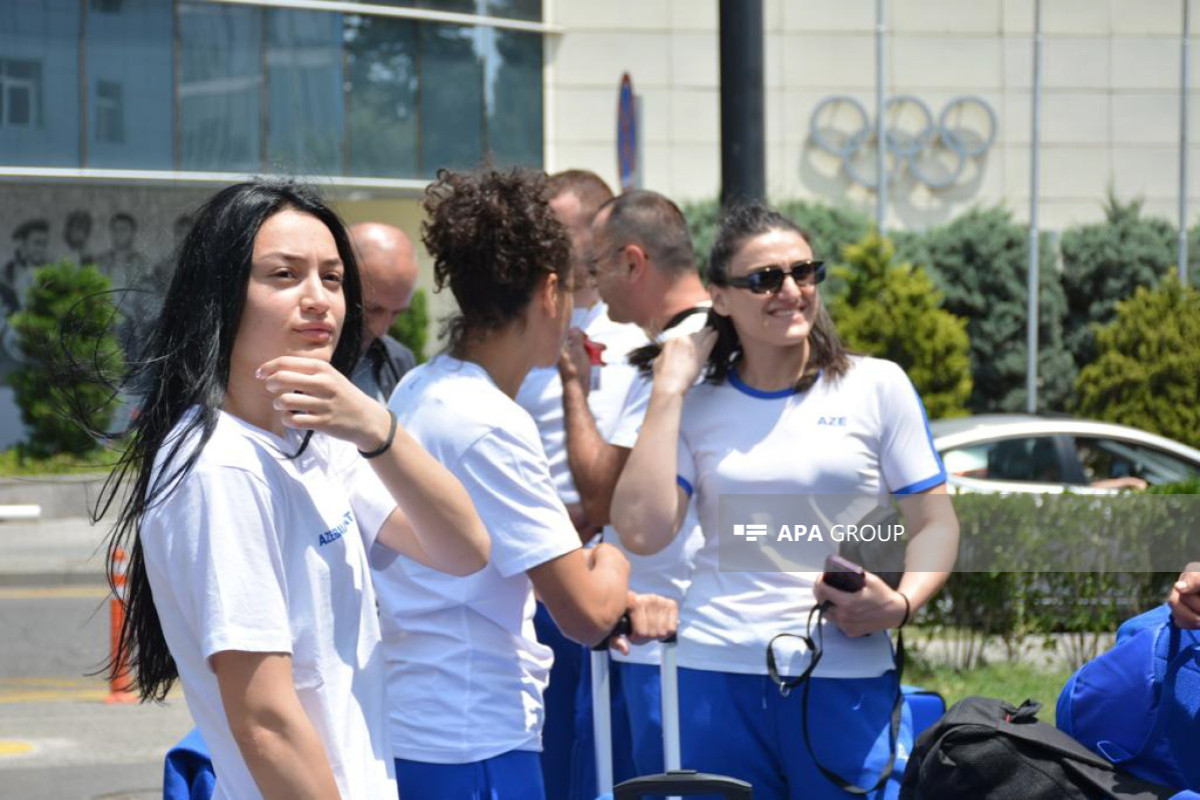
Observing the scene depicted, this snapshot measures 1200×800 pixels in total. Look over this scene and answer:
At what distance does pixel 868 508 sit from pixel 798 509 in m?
0.16

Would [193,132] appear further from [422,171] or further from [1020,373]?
[1020,373]

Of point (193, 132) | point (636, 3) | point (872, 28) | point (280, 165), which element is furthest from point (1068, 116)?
point (280, 165)

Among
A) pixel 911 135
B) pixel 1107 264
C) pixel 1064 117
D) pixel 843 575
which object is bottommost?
pixel 843 575

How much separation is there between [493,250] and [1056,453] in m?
9.24

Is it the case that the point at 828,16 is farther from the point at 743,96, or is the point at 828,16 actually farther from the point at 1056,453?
the point at 743,96

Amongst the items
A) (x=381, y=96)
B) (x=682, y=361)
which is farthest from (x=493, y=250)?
(x=381, y=96)

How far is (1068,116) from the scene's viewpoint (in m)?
27.6

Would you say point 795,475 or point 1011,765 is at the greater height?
point 795,475

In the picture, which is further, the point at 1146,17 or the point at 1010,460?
the point at 1146,17

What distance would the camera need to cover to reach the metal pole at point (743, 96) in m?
6.11

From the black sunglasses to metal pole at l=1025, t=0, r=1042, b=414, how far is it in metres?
20.5

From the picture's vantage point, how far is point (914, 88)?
2716cm

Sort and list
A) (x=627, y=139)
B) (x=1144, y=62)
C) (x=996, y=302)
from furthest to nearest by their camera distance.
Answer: (x=1144, y=62)
(x=996, y=302)
(x=627, y=139)

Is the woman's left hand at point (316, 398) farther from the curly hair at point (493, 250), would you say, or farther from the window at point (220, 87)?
the window at point (220, 87)
